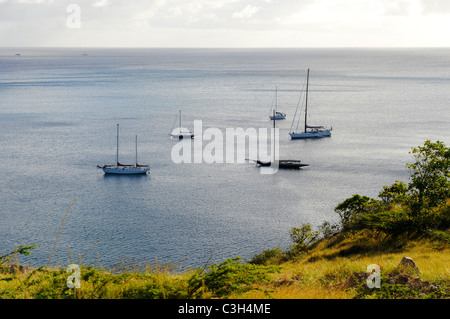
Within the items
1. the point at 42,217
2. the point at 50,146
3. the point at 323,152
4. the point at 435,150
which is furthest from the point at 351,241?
the point at 50,146

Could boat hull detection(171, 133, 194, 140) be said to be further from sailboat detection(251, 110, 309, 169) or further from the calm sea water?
sailboat detection(251, 110, 309, 169)

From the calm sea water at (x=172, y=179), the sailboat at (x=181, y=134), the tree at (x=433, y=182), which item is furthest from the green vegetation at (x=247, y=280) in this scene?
the sailboat at (x=181, y=134)

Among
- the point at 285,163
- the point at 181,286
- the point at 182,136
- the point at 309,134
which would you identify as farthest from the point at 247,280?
the point at 309,134

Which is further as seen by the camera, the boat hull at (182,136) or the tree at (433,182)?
the boat hull at (182,136)

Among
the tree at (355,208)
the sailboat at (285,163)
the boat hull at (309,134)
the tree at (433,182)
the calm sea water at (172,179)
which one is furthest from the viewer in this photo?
the boat hull at (309,134)

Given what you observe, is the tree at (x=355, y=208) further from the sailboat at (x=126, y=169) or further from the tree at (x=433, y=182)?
the sailboat at (x=126, y=169)

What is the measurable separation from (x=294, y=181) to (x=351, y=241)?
39.2 metres

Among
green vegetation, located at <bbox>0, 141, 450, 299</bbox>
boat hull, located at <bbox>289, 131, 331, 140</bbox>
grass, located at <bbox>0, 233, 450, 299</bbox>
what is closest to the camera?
grass, located at <bbox>0, 233, 450, 299</bbox>

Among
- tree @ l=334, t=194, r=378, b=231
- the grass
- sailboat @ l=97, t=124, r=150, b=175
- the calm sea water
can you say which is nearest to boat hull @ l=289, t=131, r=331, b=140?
the calm sea water

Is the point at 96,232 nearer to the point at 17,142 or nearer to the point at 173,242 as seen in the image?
the point at 173,242

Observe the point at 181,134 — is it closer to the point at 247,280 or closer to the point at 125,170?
the point at 125,170

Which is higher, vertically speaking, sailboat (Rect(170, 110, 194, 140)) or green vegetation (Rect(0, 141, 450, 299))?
green vegetation (Rect(0, 141, 450, 299))

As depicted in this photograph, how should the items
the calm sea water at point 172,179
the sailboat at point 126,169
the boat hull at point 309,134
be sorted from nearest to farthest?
the calm sea water at point 172,179, the sailboat at point 126,169, the boat hull at point 309,134
